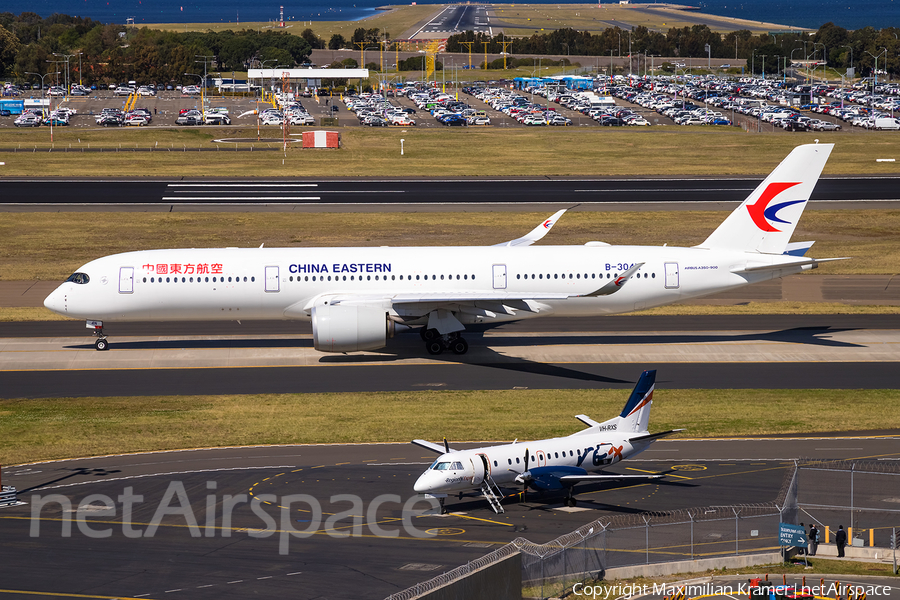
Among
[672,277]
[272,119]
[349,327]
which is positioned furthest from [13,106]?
[672,277]

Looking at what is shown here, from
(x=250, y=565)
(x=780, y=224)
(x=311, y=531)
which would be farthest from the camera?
(x=780, y=224)

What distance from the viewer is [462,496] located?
3256 centimetres

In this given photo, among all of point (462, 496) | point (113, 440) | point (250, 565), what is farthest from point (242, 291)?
point (250, 565)

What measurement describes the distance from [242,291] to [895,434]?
31.1 meters

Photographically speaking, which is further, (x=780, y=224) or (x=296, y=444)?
(x=780, y=224)

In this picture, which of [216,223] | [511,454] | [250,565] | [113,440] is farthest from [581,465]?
[216,223]

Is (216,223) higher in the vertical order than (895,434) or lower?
higher

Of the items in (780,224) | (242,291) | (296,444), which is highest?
(780,224)

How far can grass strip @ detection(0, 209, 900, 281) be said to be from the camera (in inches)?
2985

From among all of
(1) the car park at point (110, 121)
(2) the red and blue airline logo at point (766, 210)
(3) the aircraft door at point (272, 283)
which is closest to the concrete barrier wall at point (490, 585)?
(3) the aircraft door at point (272, 283)

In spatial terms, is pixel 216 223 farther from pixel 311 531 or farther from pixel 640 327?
pixel 311 531

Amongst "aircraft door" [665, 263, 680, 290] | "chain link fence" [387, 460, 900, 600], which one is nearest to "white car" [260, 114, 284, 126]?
"aircraft door" [665, 263, 680, 290]

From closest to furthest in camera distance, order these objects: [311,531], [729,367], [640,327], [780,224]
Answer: [311,531] < [729,367] < [780,224] < [640,327]

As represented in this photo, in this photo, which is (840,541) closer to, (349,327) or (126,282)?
(349,327)
